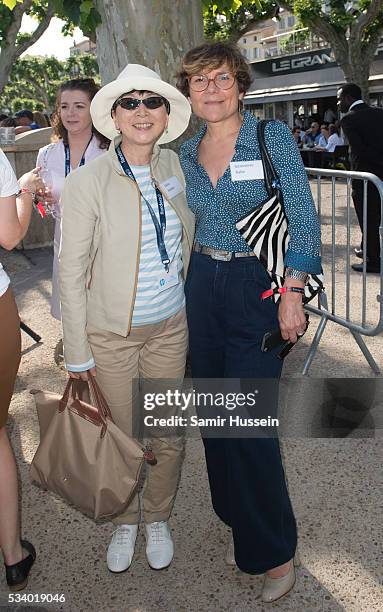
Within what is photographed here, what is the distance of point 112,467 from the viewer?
7.90ft

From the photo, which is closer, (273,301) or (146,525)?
(273,301)

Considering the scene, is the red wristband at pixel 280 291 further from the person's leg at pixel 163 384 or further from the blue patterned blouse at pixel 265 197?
the person's leg at pixel 163 384

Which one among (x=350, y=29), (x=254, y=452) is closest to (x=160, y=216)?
(x=254, y=452)

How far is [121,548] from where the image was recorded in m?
2.77

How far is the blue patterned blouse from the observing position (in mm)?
2266

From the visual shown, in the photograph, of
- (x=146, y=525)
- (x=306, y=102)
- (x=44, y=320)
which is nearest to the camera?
(x=146, y=525)

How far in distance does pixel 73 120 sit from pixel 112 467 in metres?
2.55

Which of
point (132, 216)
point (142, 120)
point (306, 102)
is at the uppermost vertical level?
point (142, 120)

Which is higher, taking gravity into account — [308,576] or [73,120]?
[73,120]

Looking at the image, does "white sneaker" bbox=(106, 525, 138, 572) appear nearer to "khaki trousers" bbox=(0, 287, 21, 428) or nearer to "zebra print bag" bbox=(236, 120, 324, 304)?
"khaki trousers" bbox=(0, 287, 21, 428)

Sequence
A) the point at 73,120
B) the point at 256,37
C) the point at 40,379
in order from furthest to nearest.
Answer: the point at 256,37 < the point at 40,379 < the point at 73,120

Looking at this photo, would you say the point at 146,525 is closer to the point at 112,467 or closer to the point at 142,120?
the point at 112,467

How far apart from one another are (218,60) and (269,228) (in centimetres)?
67

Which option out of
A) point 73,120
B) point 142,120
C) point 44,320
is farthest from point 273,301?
point 44,320
